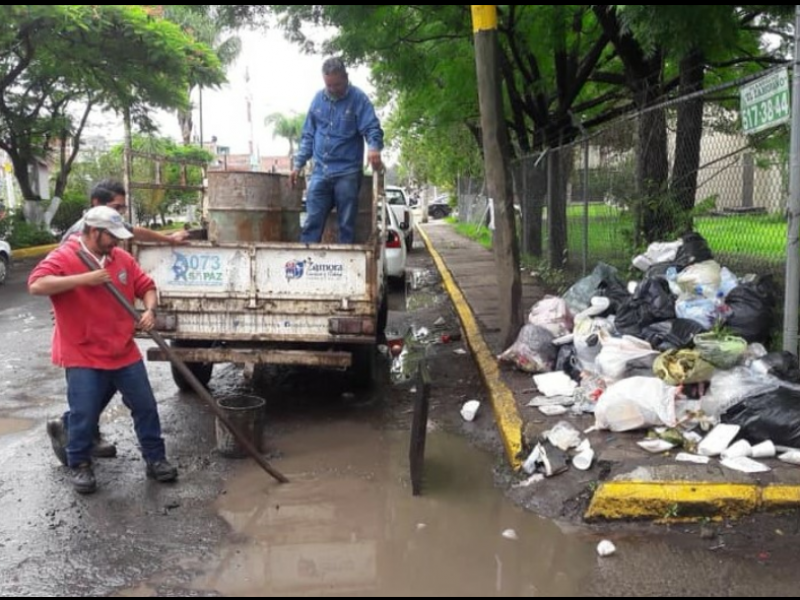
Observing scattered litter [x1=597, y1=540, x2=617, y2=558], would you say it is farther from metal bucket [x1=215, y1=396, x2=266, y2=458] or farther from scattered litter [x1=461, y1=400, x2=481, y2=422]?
metal bucket [x1=215, y1=396, x2=266, y2=458]

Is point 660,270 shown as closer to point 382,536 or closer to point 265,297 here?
point 265,297

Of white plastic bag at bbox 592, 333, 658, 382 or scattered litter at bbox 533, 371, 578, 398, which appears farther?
scattered litter at bbox 533, 371, 578, 398

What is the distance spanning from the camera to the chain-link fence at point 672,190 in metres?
6.18

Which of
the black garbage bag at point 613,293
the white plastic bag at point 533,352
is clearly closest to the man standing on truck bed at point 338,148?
the white plastic bag at point 533,352

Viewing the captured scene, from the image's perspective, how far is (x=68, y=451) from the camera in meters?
4.61

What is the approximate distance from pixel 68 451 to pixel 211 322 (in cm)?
151

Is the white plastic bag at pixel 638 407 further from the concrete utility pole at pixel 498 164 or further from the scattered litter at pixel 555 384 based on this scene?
the concrete utility pole at pixel 498 164

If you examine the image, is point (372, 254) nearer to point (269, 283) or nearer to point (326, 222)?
point (269, 283)

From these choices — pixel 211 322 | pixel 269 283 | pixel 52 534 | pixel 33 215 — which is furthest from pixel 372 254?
pixel 33 215

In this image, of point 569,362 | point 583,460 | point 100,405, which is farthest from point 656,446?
point 100,405

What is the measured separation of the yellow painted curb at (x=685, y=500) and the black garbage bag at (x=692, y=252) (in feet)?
8.58

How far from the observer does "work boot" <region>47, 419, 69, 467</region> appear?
4.95 metres

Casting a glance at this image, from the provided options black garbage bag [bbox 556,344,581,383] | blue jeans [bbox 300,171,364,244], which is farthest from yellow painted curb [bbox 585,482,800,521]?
blue jeans [bbox 300,171,364,244]

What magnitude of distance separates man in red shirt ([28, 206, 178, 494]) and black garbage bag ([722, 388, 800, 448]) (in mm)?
3519
